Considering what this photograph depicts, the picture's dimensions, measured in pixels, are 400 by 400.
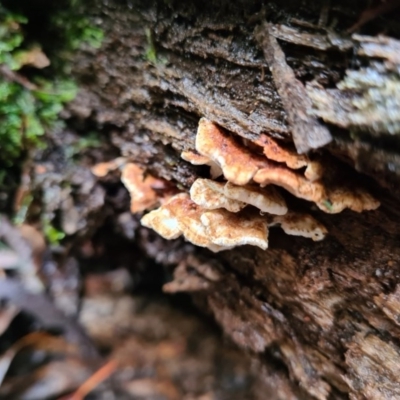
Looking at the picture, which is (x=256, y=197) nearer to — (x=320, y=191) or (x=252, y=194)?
(x=252, y=194)

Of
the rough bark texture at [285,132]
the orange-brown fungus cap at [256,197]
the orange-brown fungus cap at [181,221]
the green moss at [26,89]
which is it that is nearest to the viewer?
the rough bark texture at [285,132]

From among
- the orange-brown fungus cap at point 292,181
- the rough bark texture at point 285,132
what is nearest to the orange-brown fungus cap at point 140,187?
the rough bark texture at point 285,132

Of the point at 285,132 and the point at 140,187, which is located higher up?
the point at 285,132

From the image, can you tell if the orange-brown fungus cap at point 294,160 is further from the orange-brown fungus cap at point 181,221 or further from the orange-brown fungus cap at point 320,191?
the orange-brown fungus cap at point 181,221

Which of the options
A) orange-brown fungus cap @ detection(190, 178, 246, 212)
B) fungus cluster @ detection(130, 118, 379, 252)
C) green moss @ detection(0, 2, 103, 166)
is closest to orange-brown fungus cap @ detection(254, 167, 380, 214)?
fungus cluster @ detection(130, 118, 379, 252)

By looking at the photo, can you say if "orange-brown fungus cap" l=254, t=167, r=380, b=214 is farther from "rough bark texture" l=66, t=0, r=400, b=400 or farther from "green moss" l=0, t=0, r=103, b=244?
"green moss" l=0, t=0, r=103, b=244

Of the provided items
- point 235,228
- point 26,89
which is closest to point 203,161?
point 235,228
